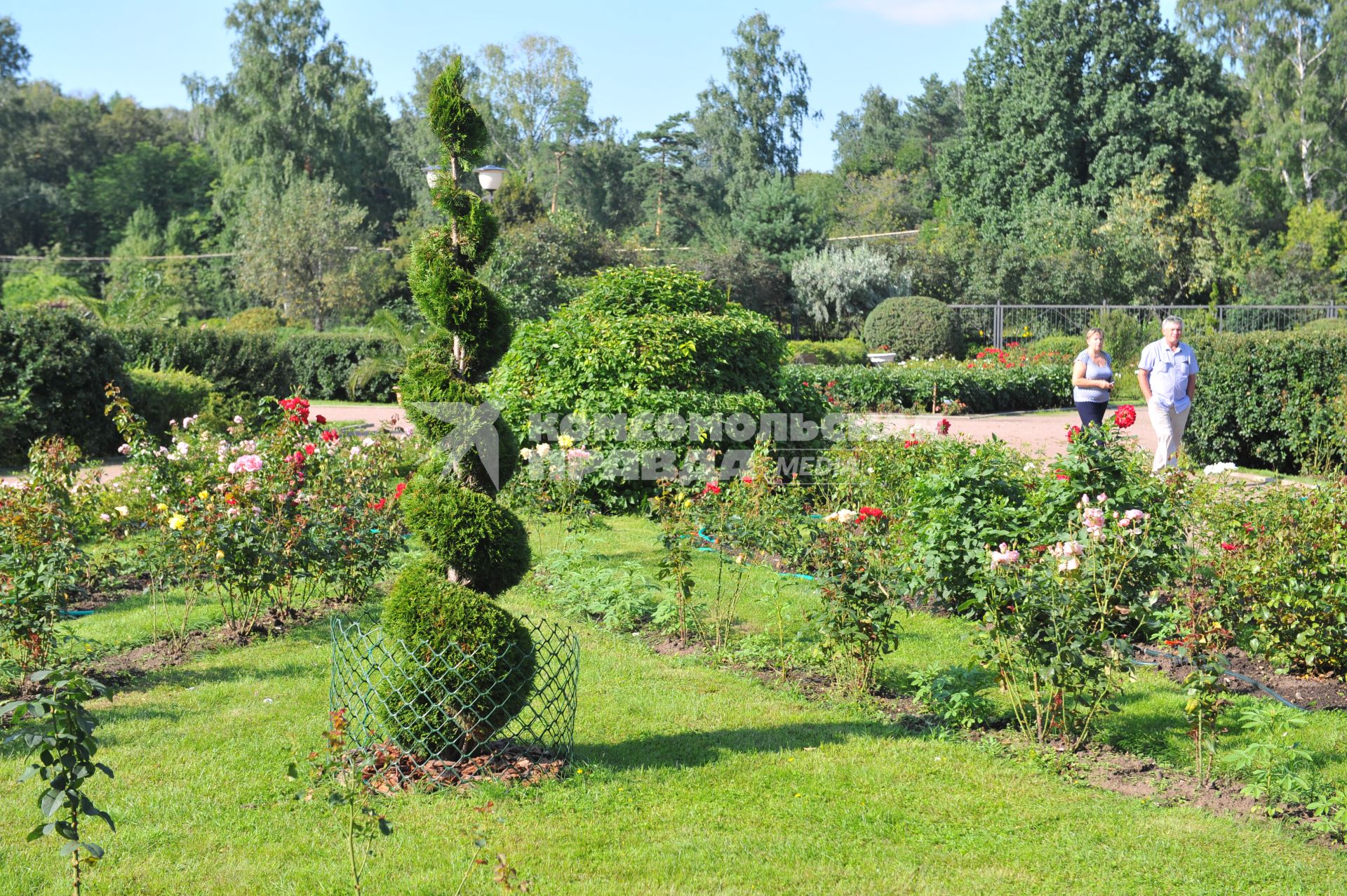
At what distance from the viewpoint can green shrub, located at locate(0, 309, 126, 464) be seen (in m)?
12.3

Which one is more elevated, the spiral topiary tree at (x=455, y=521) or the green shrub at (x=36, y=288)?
the green shrub at (x=36, y=288)

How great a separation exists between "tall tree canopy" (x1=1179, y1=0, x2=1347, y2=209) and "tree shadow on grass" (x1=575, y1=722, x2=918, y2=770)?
38.7 m

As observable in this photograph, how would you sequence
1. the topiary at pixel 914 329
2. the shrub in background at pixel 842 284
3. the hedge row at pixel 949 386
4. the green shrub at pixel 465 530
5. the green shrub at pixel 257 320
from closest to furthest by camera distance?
1. the green shrub at pixel 465 530
2. the hedge row at pixel 949 386
3. the topiary at pixel 914 329
4. the green shrub at pixel 257 320
5. the shrub in background at pixel 842 284

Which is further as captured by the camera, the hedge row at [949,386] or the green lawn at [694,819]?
the hedge row at [949,386]

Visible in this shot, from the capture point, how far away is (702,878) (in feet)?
10.4

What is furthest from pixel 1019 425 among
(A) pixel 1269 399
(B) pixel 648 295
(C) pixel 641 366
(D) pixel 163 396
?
(D) pixel 163 396

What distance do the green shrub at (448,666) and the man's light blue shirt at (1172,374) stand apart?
21.7 feet

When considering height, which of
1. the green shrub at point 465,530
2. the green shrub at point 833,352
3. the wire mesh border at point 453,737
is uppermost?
the green shrub at point 833,352

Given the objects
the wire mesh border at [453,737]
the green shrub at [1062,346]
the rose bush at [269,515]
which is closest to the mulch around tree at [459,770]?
the wire mesh border at [453,737]

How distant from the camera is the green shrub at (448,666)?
364 cm

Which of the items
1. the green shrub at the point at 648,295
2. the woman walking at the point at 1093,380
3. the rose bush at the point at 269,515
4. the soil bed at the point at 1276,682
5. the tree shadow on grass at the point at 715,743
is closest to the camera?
the tree shadow on grass at the point at 715,743

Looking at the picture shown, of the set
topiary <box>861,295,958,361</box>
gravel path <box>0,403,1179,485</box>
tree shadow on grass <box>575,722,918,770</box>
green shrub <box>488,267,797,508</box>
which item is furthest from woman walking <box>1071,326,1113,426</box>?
topiary <box>861,295,958,361</box>

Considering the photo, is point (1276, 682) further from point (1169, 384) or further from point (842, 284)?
point (842, 284)

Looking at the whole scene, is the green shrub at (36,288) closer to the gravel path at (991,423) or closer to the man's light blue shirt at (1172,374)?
the gravel path at (991,423)
